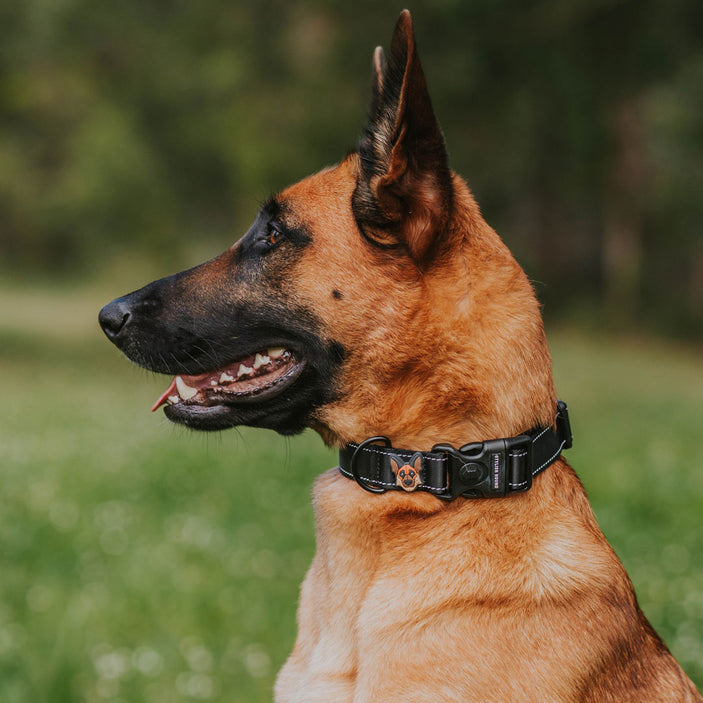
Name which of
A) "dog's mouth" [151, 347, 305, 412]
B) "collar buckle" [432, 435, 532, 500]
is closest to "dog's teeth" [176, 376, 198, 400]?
"dog's mouth" [151, 347, 305, 412]

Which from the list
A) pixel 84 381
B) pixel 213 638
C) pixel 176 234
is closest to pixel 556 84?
pixel 176 234

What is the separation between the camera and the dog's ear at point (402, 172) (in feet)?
8.64

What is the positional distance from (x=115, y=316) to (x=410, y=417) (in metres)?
1.17

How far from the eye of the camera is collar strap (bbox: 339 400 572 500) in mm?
2609

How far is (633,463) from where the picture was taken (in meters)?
8.51

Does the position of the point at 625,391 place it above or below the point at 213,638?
below

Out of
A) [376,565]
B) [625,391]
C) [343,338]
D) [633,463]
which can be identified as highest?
[343,338]

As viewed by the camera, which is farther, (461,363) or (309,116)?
(309,116)


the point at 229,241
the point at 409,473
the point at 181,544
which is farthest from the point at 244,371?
the point at 229,241

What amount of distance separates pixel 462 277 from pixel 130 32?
2139 cm

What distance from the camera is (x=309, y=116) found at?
19.7m

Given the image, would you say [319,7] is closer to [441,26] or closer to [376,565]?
[441,26]

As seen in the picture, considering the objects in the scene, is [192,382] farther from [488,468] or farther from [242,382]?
[488,468]

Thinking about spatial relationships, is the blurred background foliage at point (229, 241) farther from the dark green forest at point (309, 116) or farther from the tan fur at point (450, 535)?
the tan fur at point (450, 535)
